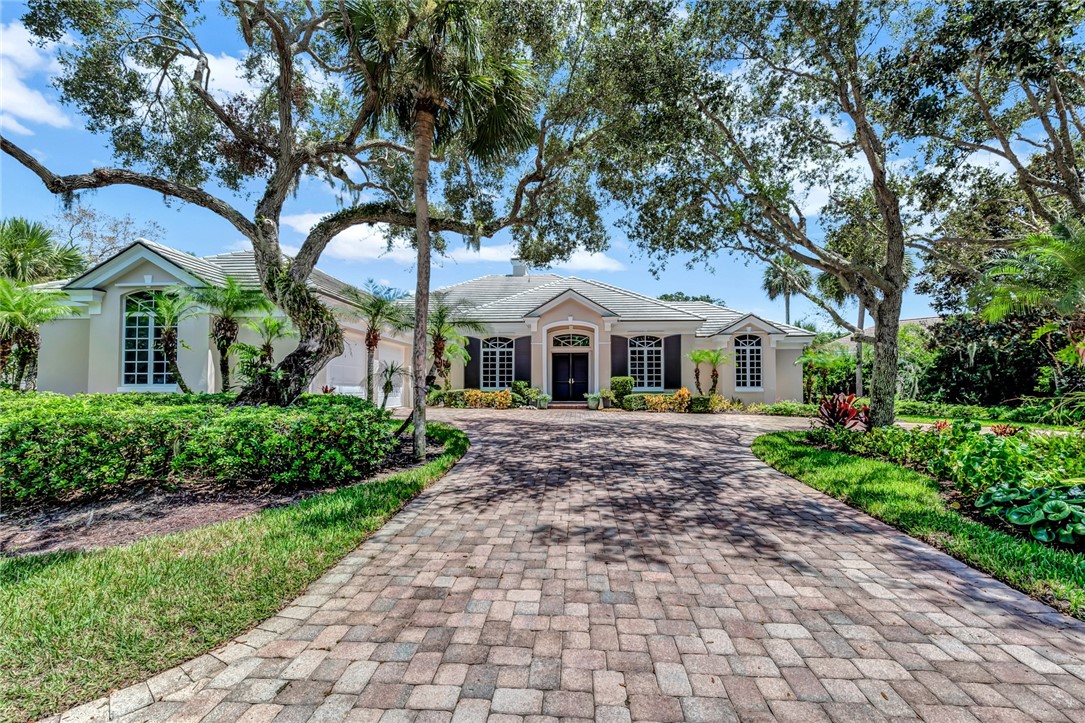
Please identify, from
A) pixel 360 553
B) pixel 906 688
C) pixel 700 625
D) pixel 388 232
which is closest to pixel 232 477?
pixel 360 553

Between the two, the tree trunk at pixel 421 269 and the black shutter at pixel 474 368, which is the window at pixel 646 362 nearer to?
the black shutter at pixel 474 368

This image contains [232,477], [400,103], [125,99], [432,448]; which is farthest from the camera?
[125,99]

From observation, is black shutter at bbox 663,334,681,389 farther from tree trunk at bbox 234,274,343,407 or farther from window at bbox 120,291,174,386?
window at bbox 120,291,174,386

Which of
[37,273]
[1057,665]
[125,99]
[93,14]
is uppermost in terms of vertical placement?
[93,14]

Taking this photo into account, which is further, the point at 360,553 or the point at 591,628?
the point at 360,553

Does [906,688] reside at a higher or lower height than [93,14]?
lower

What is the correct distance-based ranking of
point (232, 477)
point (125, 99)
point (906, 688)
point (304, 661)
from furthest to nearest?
point (125, 99) → point (232, 477) → point (304, 661) → point (906, 688)

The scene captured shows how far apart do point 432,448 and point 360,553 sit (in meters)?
5.23

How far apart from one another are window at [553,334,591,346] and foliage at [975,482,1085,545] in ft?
54.9

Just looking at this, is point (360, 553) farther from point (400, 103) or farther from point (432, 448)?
A: point (400, 103)

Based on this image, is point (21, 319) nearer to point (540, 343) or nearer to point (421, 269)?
point (421, 269)

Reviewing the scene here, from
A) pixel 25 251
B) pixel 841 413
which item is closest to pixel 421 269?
pixel 841 413

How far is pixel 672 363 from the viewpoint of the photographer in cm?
2078

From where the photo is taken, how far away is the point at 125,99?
34.8ft
